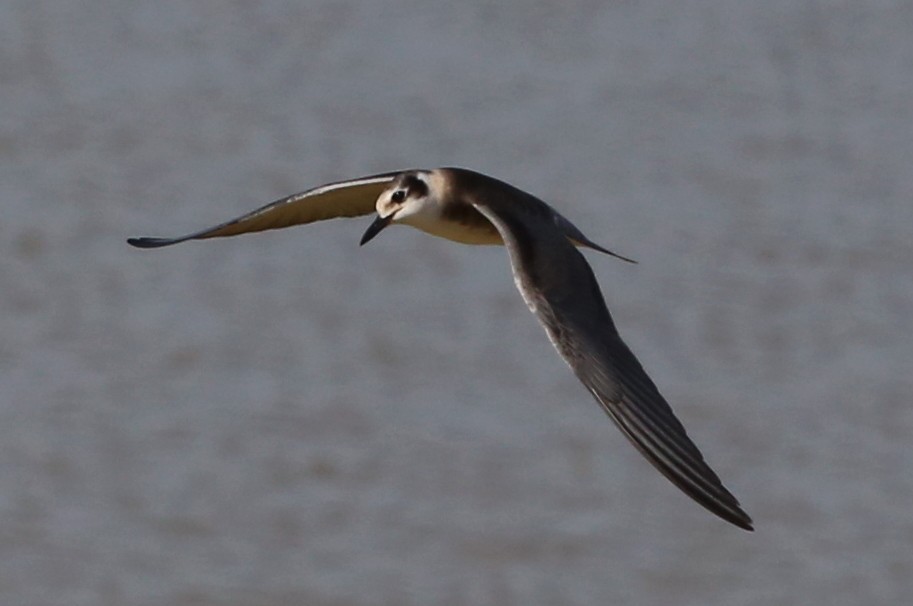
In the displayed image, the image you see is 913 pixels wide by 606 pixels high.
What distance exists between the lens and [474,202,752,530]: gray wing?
20.3 ft

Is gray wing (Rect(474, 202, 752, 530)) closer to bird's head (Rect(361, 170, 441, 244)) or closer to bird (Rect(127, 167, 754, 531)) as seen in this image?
bird (Rect(127, 167, 754, 531))

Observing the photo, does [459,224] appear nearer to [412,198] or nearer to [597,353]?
[412,198]

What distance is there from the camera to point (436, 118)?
52.0 ft

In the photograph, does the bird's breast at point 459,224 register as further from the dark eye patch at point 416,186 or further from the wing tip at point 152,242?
the wing tip at point 152,242

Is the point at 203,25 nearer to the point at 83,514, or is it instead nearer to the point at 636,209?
the point at 636,209

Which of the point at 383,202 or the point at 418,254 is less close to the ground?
the point at 418,254

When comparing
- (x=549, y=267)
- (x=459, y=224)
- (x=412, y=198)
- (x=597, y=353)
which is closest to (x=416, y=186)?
(x=412, y=198)

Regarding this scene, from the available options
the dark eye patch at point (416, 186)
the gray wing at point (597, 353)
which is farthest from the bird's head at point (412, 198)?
the gray wing at point (597, 353)

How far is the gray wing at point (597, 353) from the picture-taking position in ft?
20.3

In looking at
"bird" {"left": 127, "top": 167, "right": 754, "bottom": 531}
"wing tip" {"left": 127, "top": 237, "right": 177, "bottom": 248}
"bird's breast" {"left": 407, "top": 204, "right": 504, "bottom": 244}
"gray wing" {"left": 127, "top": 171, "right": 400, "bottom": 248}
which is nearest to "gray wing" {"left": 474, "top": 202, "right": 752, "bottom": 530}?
"bird" {"left": 127, "top": 167, "right": 754, "bottom": 531}

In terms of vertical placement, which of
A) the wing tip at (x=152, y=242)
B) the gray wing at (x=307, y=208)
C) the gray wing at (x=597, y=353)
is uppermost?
the gray wing at (x=307, y=208)

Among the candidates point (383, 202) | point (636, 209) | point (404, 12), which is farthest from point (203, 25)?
point (383, 202)

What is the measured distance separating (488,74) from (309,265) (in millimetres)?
2879

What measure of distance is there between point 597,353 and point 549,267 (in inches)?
15.4
